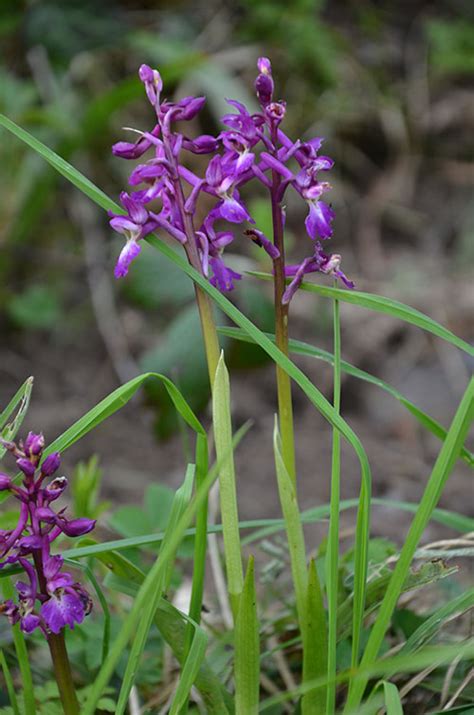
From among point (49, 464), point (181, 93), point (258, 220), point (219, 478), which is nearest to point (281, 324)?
point (219, 478)

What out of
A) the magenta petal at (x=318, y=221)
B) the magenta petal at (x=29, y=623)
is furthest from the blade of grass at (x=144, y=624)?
the magenta petal at (x=318, y=221)

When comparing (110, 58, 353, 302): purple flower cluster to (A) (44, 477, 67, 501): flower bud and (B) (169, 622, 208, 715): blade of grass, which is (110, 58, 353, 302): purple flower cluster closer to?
(A) (44, 477, 67, 501): flower bud

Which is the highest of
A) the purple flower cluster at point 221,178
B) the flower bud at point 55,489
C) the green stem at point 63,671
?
the purple flower cluster at point 221,178

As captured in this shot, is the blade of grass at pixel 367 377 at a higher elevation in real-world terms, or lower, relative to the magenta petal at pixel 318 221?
lower

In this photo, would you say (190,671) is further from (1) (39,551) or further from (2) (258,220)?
(2) (258,220)

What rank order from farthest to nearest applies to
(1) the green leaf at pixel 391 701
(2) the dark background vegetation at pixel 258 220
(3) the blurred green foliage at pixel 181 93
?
(3) the blurred green foliage at pixel 181 93 < (2) the dark background vegetation at pixel 258 220 < (1) the green leaf at pixel 391 701

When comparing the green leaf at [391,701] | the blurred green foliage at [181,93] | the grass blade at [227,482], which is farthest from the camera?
the blurred green foliage at [181,93]

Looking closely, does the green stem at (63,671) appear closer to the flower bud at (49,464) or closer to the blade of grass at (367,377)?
the flower bud at (49,464)

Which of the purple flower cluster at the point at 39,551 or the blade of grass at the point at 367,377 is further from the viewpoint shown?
the blade of grass at the point at 367,377
